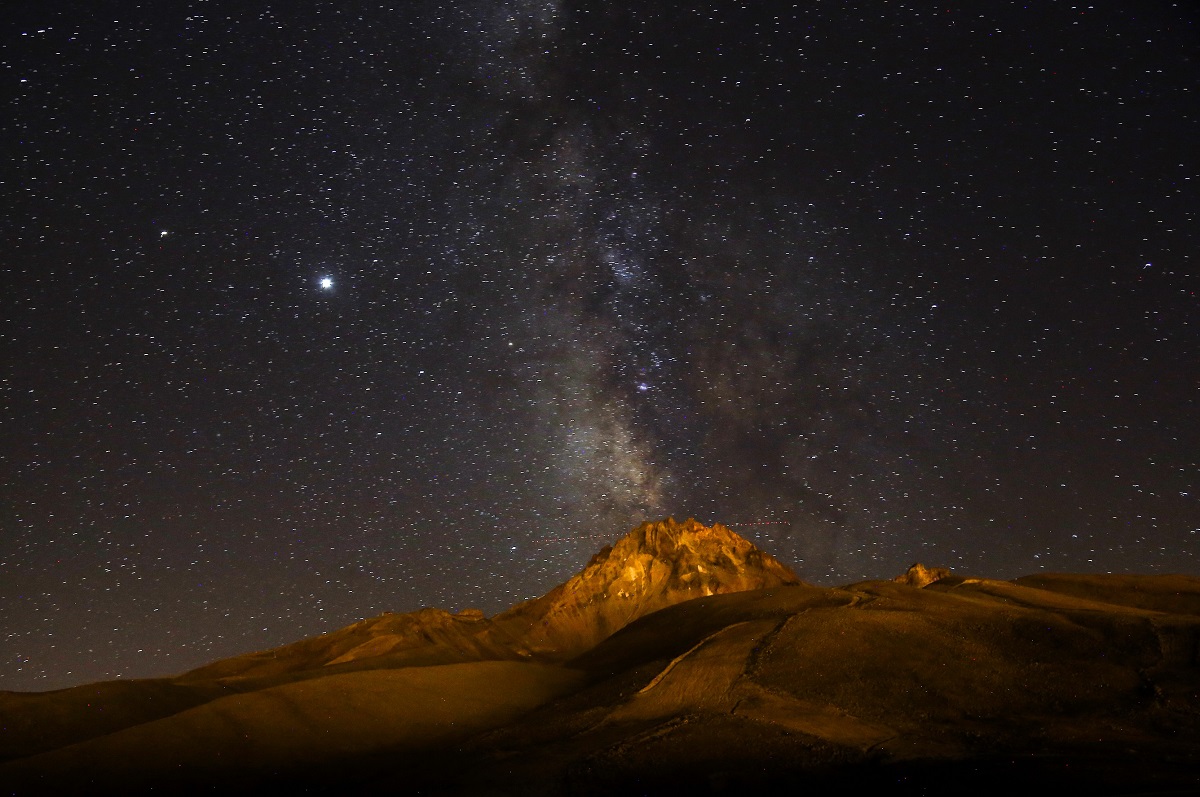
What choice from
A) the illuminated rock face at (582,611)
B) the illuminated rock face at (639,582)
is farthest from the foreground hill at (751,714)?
the illuminated rock face at (639,582)

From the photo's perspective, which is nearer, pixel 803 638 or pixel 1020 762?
pixel 1020 762

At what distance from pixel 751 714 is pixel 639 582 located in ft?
321

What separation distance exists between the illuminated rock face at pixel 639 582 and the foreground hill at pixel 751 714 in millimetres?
65685

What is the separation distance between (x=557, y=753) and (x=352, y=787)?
238 inches

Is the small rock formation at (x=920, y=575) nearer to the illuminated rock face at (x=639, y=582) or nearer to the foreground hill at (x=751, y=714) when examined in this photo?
the illuminated rock face at (x=639, y=582)

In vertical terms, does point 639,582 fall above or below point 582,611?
above

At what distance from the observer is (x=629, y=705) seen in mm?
27594

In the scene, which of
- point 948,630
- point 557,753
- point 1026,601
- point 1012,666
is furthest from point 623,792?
point 1026,601

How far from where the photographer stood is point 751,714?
24156mm

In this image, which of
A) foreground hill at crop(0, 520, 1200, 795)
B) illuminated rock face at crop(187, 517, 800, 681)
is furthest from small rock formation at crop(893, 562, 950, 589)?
foreground hill at crop(0, 520, 1200, 795)

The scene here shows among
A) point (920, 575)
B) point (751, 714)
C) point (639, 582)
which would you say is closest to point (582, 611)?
point (639, 582)

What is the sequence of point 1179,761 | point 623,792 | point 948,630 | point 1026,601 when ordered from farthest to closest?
1. point 1026,601
2. point 948,630
3. point 623,792
4. point 1179,761

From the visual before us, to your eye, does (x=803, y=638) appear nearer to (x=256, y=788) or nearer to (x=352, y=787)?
(x=352, y=787)

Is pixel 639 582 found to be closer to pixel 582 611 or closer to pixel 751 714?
pixel 582 611
